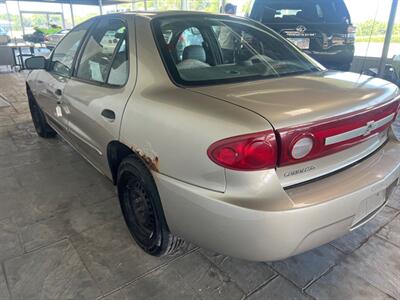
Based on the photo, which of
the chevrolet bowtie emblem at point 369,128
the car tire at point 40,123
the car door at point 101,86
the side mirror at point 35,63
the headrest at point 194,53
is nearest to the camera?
the chevrolet bowtie emblem at point 369,128

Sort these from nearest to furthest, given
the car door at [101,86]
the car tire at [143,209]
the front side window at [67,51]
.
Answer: the car tire at [143,209] → the car door at [101,86] → the front side window at [67,51]

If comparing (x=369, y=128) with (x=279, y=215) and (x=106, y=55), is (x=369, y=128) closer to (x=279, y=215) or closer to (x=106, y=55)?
(x=279, y=215)

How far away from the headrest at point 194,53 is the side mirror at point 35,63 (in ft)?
5.55

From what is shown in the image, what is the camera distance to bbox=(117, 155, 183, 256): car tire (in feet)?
5.34

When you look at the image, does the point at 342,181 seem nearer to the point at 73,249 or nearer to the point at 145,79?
the point at 145,79

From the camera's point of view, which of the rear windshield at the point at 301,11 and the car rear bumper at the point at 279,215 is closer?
the car rear bumper at the point at 279,215

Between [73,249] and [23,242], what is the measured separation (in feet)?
1.18

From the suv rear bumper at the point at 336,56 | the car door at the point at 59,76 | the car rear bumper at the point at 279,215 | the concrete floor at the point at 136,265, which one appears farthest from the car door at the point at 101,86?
the suv rear bumper at the point at 336,56

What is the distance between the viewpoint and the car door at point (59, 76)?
252 cm

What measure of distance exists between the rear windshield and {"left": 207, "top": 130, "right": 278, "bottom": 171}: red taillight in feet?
14.0

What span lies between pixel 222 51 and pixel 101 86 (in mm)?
883

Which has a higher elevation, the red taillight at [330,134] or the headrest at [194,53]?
the headrest at [194,53]

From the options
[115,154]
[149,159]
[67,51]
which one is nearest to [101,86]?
[115,154]

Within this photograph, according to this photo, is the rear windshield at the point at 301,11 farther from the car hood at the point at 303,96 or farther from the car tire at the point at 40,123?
the car tire at the point at 40,123
